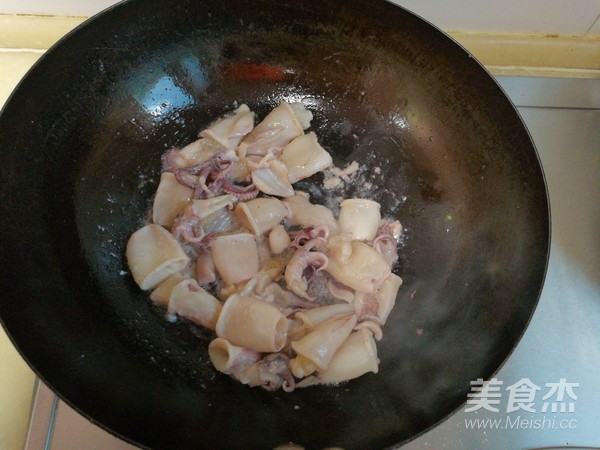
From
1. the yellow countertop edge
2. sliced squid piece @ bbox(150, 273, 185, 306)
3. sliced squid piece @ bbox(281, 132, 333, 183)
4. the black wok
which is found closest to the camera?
the black wok

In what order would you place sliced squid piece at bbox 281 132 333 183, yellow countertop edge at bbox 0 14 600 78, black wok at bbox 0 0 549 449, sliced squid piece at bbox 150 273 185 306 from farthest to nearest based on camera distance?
yellow countertop edge at bbox 0 14 600 78 < sliced squid piece at bbox 281 132 333 183 < sliced squid piece at bbox 150 273 185 306 < black wok at bbox 0 0 549 449

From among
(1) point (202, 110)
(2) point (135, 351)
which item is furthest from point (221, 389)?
(1) point (202, 110)

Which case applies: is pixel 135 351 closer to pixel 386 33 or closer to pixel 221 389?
pixel 221 389

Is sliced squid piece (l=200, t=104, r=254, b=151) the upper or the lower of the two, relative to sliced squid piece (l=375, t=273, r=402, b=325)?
upper

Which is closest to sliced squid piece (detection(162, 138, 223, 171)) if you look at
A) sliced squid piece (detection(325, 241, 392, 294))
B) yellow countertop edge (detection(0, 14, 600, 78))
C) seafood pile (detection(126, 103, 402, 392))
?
seafood pile (detection(126, 103, 402, 392))

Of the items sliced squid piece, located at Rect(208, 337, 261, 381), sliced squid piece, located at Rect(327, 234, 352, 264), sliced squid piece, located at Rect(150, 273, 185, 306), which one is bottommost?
sliced squid piece, located at Rect(208, 337, 261, 381)

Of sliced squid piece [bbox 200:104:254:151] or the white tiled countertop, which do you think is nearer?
the white tiled countertop

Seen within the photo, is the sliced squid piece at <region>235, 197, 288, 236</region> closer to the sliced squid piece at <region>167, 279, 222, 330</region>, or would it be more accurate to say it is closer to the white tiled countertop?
the sliced squid piece at <region>167, 279, 222, 330</region>
